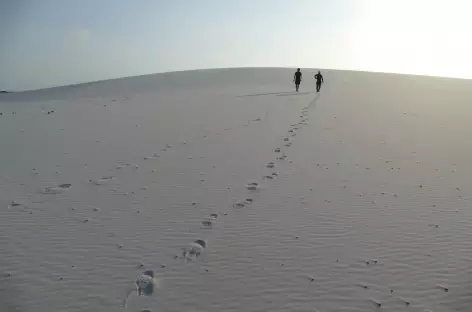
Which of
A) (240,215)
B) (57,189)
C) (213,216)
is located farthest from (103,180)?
(240,215)

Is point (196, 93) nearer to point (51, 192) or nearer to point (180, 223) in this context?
point (51, 192)

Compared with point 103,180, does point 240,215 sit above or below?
below

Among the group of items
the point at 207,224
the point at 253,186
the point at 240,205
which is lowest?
the point at 207,224

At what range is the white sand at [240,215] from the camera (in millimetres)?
4703

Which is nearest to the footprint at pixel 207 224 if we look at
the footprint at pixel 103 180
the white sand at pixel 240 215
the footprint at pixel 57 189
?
the white sand at pixel 240 215

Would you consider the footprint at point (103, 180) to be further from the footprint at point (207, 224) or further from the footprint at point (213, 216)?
the footprint at point (207, 224)

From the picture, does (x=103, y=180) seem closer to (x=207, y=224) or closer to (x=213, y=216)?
(x=213, y=216)

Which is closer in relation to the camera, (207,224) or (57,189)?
(207,224)

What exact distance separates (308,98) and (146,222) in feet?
59.8

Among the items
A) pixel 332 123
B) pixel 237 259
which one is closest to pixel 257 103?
pixel 332 123

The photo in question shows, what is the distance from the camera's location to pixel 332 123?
15508 mm

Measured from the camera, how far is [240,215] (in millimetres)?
6898

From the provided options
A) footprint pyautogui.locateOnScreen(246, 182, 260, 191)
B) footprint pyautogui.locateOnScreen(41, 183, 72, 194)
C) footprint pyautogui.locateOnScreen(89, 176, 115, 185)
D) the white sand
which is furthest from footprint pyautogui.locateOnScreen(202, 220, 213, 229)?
footprint pyautogui.locateOnScreen(41, 183, 72, 194)

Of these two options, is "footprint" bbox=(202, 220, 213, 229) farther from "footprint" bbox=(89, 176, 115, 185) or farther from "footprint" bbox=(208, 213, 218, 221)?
"footprint" bbox=(89, 176, 115, 185)
